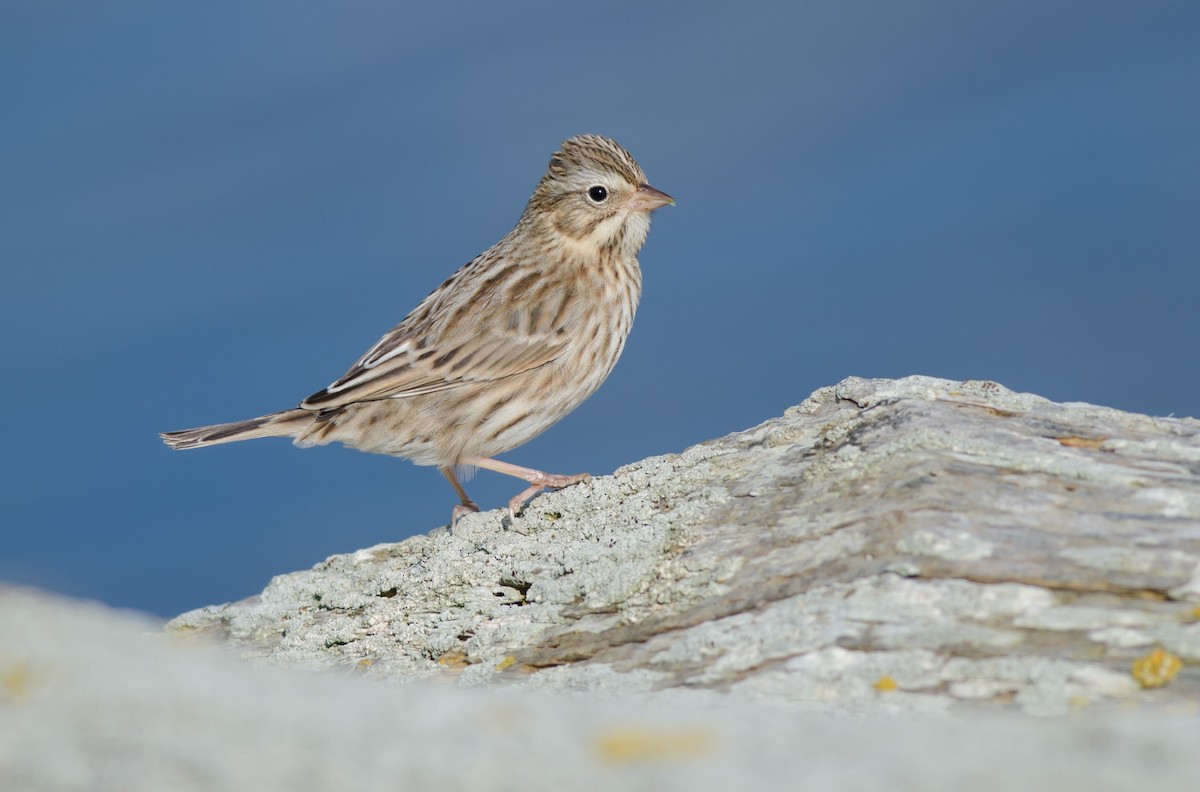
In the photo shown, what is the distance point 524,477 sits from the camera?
25.2 ft

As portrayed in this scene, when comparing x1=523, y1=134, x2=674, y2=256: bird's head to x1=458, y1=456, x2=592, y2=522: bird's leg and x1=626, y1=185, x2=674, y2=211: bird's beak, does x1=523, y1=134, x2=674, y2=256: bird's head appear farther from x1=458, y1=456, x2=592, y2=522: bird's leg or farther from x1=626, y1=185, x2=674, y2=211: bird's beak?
x1=458, y1=456, x2=592, y2=522: bird's leg

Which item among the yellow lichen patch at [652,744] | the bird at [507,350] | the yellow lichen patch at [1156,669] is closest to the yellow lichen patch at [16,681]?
the yellow lichen patch at [652,744]

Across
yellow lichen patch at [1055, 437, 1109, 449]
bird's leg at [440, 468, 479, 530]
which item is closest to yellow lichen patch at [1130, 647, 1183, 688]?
yellow lichen patch at [1055, 437, 1109, 449]

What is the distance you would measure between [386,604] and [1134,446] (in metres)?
3.15

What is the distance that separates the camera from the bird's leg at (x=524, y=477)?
245 inches

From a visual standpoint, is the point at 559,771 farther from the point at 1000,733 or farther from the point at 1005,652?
the point at 1005,652

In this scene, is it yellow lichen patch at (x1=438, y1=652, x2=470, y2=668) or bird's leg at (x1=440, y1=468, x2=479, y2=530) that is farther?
bird's leg at (x1=440, y1=468, x2=479, y2=530)

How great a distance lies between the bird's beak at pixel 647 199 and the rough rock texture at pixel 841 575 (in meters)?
3.00

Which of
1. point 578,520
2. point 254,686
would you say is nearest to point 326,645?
point 578,520

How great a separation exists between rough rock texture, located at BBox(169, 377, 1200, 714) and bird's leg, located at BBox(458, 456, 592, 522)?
13.8 inches

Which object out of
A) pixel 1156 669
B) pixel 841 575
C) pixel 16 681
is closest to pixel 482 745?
pixel 16 681

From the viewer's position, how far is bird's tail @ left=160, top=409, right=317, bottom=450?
317 inches

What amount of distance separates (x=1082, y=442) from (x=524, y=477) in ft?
12.4

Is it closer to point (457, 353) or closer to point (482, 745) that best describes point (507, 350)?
point (457, 353)
